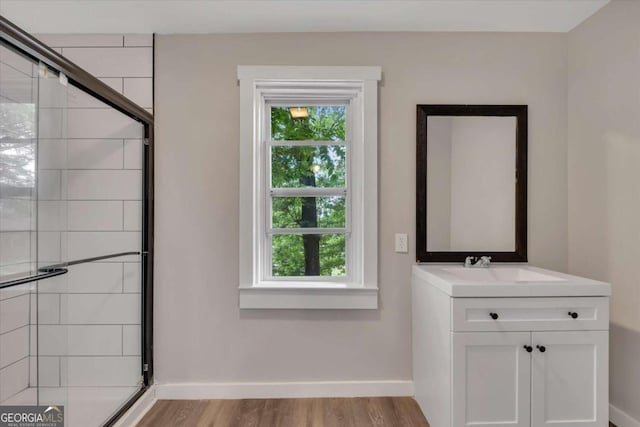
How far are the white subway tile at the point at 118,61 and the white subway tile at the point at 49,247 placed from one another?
4.30 feet

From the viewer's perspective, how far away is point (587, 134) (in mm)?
2250

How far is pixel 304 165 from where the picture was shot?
98.7 inches

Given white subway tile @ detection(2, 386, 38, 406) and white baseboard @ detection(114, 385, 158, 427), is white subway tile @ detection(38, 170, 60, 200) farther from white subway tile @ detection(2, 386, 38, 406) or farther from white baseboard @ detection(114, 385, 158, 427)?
white baseboard @ detection(114, 385, 158, 427)

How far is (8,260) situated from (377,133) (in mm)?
1939

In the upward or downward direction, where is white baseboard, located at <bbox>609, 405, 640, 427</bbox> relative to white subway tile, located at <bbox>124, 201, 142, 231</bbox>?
downward

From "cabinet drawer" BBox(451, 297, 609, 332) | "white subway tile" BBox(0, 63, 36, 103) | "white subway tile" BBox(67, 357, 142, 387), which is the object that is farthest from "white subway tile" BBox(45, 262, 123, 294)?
"cabinet drawer" BBox(451, 297, 609, 332)

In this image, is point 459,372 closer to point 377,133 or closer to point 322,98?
point 377,133

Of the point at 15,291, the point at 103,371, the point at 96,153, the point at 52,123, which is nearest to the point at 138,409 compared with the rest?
the point at 103,371

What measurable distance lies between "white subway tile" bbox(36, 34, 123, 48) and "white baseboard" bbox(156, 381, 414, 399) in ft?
7.24

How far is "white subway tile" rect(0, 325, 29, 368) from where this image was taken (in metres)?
1.42

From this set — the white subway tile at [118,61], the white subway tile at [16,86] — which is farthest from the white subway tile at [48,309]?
the white subway tile at [118,61]

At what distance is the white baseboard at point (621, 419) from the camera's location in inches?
75.9

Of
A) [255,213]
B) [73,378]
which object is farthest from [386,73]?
[73,378]

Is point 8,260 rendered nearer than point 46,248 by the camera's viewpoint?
Yes
